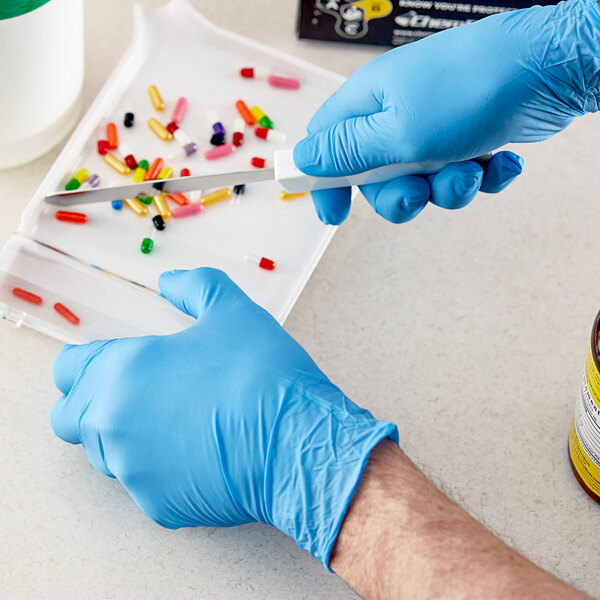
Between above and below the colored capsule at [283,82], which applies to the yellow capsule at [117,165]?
below

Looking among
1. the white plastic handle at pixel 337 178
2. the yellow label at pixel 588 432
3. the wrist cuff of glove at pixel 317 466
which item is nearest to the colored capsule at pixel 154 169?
the white plastic handle at pixel 337 178

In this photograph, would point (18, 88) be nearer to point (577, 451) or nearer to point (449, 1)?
point (449, 1)

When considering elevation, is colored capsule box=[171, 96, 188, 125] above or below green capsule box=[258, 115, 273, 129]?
below

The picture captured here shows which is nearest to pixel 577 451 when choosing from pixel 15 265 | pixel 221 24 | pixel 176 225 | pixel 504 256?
pixel 504 256

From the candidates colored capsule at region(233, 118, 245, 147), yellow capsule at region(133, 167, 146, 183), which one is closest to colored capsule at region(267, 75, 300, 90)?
colored capsule at region(233, 118, 245, 147)

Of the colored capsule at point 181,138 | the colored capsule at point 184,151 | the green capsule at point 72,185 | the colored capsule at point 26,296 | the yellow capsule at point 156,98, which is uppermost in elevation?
the yellow capsule at point 156,98

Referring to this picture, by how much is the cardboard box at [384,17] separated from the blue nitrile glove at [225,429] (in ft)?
2.37

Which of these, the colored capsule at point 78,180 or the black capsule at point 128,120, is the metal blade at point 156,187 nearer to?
the colored capsule at point 78,180

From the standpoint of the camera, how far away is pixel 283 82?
4.56 ft

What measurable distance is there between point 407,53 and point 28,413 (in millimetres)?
715

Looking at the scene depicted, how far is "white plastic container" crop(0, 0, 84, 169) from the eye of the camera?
101 cm

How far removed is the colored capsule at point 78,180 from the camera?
1.22 meters

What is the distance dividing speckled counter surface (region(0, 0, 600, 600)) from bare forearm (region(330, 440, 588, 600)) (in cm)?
15

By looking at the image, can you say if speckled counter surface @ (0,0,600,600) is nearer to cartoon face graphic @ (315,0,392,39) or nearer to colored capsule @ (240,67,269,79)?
colored capsule @ (240,67,269,79)
